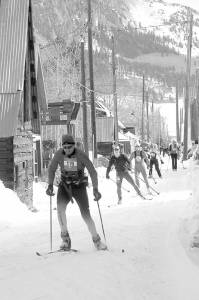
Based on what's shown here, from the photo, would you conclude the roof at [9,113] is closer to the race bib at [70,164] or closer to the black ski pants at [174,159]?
the race bib at [70,164]

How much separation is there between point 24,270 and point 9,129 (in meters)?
8.47

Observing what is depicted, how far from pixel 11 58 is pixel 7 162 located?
10.6ft

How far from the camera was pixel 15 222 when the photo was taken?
12.6 m

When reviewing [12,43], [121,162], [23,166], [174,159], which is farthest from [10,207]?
[174,159]

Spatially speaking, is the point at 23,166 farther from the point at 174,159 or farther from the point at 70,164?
the point at 174,159

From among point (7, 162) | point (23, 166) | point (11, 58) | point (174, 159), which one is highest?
point (11, 58)

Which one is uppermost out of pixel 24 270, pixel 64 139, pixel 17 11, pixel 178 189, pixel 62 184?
pixel 17 11

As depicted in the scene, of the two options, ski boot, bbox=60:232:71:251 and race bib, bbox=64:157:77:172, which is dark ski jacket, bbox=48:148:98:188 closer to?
race bib, bbox=64:157:77:172

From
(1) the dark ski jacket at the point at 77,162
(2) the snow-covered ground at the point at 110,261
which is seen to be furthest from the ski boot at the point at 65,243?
(1) the dark ski jacket at the point at 77,162

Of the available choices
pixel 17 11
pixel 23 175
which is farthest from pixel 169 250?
pixel 17 11

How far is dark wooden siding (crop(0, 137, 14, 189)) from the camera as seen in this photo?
613 inches

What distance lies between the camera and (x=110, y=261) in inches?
291

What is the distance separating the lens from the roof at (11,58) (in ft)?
49.4

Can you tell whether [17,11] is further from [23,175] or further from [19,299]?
[19,299]
